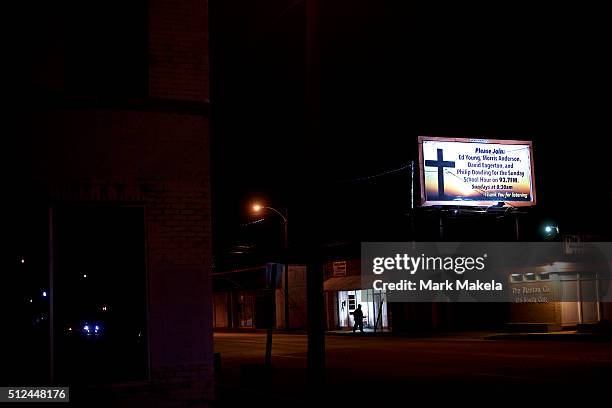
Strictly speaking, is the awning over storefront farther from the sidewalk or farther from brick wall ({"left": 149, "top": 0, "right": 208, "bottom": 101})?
brick wall ({"left": 149, "top": 0, "right": 208, "bottom": 101})

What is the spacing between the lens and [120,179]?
10719mm

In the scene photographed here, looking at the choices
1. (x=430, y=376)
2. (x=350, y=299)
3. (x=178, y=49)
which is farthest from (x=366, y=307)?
(x=178, y=49)

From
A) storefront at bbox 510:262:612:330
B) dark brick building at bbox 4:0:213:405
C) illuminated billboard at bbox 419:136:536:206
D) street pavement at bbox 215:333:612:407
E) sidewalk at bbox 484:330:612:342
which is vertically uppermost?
illuminated billboard at bbox 419:136:536:206

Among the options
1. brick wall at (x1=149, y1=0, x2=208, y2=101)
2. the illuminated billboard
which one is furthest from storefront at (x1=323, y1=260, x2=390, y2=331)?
brick wall at (x1=149, y1=0, x2=208, y2=101)

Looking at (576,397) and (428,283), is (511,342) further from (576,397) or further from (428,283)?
(576,397)

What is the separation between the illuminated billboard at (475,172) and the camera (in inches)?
1471

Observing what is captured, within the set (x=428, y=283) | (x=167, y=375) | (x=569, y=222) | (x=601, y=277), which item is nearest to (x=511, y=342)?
(x=601, y=277)

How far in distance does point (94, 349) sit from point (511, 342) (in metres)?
25.4

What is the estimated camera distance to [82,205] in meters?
10.7

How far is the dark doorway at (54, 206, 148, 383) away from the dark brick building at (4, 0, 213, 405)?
15mm

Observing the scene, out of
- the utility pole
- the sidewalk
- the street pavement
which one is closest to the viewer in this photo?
the utility pole

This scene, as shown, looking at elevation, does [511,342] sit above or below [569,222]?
A: below

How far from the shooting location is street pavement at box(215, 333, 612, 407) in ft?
50.8

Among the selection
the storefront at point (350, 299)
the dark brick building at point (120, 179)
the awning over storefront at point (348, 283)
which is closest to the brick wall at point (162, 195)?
the dark brick building at point (120, 179)
